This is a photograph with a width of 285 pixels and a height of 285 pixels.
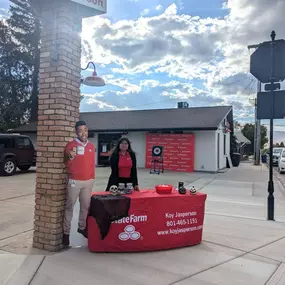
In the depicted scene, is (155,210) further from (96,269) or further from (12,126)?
(12,126)

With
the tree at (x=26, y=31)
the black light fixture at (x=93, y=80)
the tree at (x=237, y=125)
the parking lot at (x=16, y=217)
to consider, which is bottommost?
the parking lot at (x=16, y=217)

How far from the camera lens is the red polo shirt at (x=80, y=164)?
12.8ft

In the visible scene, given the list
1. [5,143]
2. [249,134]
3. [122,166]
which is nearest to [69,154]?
[122,166]

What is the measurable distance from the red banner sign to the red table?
550 inches

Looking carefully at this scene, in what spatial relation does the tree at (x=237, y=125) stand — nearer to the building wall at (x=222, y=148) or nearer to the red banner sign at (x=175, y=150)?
the building wall at (x=222, y=148)

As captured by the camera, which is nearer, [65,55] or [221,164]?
[65,55]

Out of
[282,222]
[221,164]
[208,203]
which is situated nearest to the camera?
[282,222]

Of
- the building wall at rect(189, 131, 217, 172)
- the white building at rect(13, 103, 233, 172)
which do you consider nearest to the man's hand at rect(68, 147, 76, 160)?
the white building at rect(13, 103, 233, 172)

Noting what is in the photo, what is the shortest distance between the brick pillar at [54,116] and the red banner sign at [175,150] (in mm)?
14553

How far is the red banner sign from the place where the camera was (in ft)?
59.9

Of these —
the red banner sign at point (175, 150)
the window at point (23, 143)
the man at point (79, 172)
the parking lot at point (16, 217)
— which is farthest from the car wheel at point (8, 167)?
the man at point (79, 172)

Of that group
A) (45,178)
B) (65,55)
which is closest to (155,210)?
(45,178)

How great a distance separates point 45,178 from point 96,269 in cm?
140

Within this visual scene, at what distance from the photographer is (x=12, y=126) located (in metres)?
30.4
